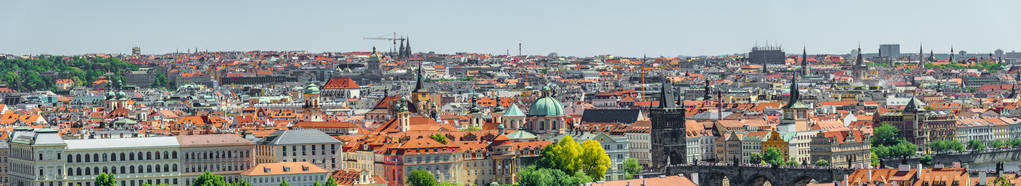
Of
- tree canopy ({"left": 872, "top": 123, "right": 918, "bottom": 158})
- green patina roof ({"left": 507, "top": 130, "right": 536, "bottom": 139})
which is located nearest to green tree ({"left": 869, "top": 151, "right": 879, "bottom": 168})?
tree canopy ({"left": 872, "top": 123, "right": 918, "bottom": 158})

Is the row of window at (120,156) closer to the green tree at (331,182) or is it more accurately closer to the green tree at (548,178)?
the green tree at (331,182)

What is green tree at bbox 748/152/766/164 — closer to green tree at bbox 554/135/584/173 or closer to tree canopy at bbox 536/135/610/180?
tree canopy at bbox 536/135/610/180

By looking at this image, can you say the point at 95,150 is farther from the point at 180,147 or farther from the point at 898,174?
the point at 898,174

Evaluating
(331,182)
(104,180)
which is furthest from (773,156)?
(104,180)

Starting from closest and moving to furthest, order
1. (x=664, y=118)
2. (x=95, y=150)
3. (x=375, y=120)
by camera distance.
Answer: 1. (x=95, y=150)
2. (x=664, y=118)
3. (x=375, y=120)

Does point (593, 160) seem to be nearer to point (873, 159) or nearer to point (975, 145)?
point (873, 159)

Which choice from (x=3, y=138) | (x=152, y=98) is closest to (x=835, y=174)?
(x=3, y=138)

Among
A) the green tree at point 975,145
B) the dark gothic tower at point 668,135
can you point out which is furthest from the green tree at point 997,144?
the dark gothic tower at point 668,135
